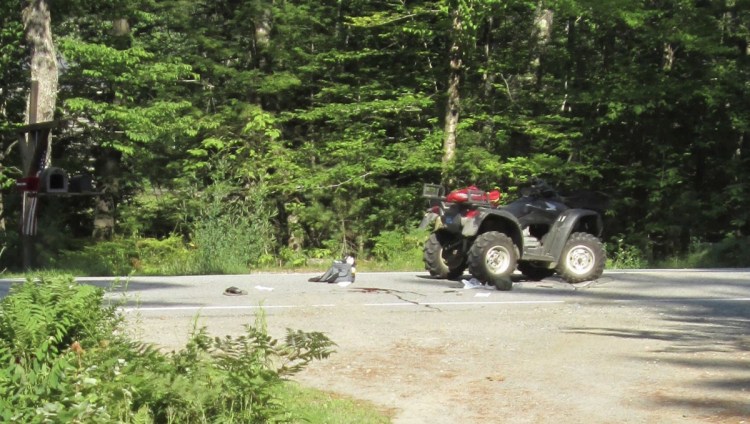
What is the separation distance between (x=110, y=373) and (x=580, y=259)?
10762mm

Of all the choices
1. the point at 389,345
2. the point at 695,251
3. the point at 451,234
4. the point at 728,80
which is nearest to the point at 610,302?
the point at 451,234

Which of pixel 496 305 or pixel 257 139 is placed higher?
pixel 257 139

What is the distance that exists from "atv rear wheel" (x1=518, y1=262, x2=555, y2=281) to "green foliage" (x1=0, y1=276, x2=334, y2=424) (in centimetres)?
994

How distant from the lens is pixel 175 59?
31359mm

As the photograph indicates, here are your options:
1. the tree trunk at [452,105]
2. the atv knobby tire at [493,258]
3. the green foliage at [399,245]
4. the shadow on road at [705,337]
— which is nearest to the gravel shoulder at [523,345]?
the shadow on road at [705,337]

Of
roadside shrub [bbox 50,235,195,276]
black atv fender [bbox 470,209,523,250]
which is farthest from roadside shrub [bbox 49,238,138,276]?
black atv fender [bbox 470,209,523,250]

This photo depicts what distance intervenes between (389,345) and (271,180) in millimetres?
21795

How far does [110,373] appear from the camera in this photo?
6547 millimetres

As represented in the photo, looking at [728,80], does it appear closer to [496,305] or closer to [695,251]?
[695,251]

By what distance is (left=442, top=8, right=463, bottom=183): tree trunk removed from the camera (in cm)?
3052

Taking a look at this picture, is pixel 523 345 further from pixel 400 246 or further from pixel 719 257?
pixel 400 246

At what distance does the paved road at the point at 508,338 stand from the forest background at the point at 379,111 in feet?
45.7

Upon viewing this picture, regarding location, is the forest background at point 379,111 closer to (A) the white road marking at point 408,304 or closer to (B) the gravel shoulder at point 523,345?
(B) the gravel shoulder at point 523,345

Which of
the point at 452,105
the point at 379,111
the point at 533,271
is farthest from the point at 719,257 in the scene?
the point at 379,111
